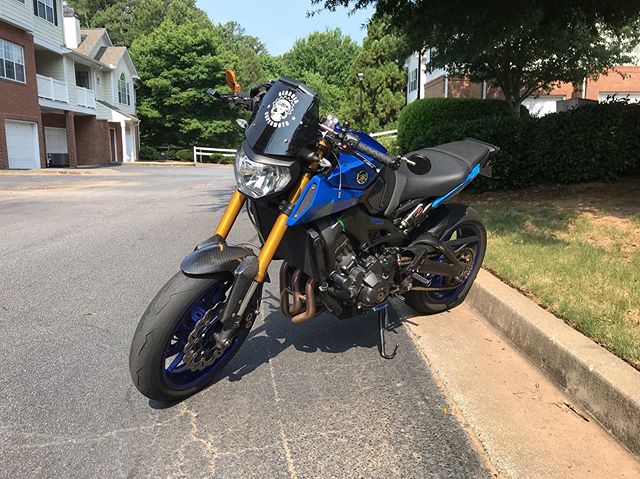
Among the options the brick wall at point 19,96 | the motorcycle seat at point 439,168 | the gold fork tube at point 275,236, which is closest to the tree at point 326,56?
the brick wall at point 19,96

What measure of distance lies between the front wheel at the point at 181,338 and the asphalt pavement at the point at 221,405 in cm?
13

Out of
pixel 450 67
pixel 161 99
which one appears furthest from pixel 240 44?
pixel 450 67

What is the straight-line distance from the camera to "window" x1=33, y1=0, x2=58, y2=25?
80.5 feet

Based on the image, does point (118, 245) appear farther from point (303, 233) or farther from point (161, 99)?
point (161, 99)

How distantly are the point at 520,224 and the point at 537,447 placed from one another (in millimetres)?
4244

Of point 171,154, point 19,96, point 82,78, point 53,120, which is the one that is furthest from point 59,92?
point 171,154

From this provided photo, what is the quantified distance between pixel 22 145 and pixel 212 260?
24749mm

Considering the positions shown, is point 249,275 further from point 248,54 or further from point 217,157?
point 248,54

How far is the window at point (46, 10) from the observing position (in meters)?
24.5

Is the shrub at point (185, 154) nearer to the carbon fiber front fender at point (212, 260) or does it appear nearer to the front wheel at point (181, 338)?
the front wheel at point (181, 338)

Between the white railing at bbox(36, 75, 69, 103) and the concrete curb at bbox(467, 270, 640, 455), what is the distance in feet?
87.9

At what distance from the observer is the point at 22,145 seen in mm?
23594

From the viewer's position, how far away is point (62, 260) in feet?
19.9

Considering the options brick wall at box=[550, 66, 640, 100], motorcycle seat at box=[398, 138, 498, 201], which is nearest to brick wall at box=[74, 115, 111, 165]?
brick wall at box=[550, 66, 640, 100]
